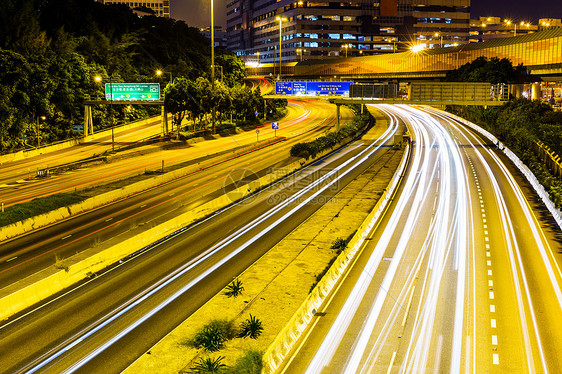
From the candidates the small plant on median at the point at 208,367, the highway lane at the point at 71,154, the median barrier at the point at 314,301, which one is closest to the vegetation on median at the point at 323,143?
the median barrier at the point at 314,301

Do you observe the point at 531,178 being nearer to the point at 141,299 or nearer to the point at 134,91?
the point at 141,299

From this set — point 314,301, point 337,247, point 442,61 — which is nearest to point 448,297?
point 314,301

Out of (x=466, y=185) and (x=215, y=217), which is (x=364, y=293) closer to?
(x=215, y=217)

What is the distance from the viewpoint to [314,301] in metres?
19.2

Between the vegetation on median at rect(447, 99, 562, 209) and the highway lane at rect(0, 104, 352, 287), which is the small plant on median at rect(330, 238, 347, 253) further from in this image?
the vegetation on median at rect(447, 99, 562, 209)

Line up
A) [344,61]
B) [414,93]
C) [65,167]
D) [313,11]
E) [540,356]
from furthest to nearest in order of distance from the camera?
[313,11] < [344,61] < [414,93] < [65,167] < [540,356]

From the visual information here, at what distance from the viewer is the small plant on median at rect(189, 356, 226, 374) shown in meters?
13.7

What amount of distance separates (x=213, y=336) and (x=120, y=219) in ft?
61.2

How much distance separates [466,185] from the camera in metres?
42.6

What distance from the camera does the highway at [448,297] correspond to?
1563 cm

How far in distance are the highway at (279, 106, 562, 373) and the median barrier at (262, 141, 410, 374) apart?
32cm

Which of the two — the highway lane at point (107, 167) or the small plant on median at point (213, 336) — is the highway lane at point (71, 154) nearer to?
the highway lane at point (107, 167)

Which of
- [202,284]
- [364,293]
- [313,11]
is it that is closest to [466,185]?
[364,293]

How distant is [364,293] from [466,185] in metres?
25.0
